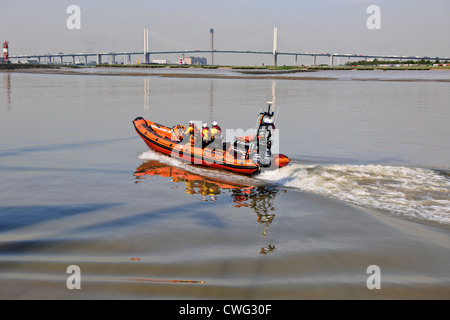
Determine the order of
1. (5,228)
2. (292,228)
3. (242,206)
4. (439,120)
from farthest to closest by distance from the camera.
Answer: (439,120) < (242,206) < (292,228) < (5,228)

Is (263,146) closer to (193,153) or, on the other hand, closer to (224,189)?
(224,189)

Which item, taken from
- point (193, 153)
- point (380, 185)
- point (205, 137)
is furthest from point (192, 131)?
point (380, 185)

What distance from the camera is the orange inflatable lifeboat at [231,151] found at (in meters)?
11.1

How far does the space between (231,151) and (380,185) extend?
432 centimetres

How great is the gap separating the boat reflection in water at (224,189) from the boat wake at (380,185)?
953 mm

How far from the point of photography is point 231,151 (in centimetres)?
1202

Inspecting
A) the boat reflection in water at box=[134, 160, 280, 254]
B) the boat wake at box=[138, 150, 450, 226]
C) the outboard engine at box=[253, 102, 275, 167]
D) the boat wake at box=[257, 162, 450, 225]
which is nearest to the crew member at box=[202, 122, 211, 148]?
the boat wake at box=[138, 150, 450, 226]

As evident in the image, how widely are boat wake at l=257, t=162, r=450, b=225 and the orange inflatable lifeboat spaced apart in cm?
45

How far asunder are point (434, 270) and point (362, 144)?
10.3 metres

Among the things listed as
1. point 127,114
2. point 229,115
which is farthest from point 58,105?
point 229,115

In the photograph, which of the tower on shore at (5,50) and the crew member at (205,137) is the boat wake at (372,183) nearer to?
the crew member at (205,137)

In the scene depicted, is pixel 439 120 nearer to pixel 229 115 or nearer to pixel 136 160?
pixel 229 115
